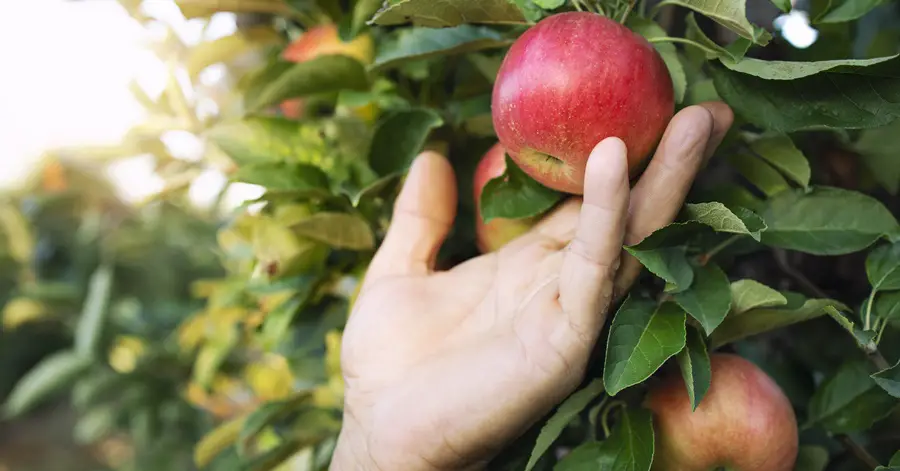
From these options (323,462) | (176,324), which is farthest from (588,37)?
(176,324)

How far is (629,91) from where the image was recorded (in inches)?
17.2

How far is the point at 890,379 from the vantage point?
18.6 inches

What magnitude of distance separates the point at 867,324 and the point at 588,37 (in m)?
0.32

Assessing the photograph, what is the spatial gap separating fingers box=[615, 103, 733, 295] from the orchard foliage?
0.05ft

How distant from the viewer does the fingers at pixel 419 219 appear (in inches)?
24.0

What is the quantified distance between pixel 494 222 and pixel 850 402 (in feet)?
1.17

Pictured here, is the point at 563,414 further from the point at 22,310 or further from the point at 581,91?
the point at 22,310

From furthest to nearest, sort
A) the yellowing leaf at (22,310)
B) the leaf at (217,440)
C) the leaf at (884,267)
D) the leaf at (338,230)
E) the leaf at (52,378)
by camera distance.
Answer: the yellowing leaf at (22,310)
the leaf at (52,378)
the leaf at (217,440)
the leaf at (338,230)
the leaf at (884,267)

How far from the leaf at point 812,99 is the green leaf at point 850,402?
0.25 metres

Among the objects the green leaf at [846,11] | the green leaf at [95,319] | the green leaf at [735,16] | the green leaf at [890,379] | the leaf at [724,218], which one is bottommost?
the green leaf at [95,319]

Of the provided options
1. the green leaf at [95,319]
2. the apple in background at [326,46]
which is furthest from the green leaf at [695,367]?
the green leaf at [95,319]

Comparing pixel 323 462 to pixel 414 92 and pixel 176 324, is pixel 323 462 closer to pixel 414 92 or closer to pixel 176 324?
pixel 414 92

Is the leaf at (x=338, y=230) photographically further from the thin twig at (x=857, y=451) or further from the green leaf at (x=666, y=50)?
the thin twig at (x=857, y=451)

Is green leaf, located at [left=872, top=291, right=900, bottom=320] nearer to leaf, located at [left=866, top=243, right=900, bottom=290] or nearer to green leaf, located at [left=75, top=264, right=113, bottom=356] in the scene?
leaf, located at [left=866, top=243, right=900, bottom=290]
